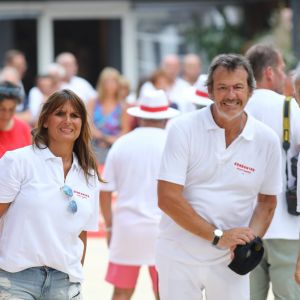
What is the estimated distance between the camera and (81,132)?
16.6ft

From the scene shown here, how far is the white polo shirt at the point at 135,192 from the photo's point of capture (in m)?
6.81

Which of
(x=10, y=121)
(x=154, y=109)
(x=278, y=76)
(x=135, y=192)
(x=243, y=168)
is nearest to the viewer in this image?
(x=243, y=168)

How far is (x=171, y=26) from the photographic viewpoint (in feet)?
62.9

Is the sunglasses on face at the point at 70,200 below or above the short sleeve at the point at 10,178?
below

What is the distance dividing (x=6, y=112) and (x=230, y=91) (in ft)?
7.59

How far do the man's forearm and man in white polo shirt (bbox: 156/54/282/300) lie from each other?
1cm

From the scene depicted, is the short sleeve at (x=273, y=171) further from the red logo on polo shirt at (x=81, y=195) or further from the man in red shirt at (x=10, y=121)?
the man in red shirt at (x=10, y=121)

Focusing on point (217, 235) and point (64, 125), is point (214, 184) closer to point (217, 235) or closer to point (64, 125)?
point (217, 235)

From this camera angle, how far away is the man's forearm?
5254 mm

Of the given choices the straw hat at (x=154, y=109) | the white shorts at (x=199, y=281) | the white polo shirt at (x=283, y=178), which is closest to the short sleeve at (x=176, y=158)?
the white shorts at (x=199, y=281)

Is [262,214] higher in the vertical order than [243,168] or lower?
lower

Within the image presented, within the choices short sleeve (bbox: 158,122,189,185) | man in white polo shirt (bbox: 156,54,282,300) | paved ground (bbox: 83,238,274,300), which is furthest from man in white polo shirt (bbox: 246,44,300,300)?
paved ground (bbox: 83,238,274,300)

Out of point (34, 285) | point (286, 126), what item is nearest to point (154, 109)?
point (286, 126)

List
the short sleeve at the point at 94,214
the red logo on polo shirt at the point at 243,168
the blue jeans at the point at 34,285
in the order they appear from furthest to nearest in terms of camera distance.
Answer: the red logo on polo shirt at the point at 243,168 < the short sleeve at the point at 94,214 < the blue jeans at the point at 34,285
